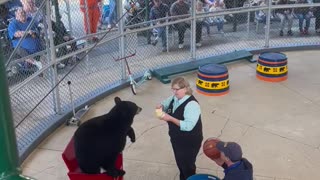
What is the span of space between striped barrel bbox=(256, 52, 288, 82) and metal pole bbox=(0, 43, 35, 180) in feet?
26.4

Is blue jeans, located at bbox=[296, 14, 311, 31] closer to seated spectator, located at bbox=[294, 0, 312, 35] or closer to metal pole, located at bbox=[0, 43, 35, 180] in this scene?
seated spectator, located at bbox=[294, 0, 312, 35]

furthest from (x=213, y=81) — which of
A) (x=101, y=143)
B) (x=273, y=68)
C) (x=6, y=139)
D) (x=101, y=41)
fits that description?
(x=6, y=139)

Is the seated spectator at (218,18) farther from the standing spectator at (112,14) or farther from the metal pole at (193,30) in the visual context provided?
the standing spectator at (112,14)

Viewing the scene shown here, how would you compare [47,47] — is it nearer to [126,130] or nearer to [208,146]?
[126,130]

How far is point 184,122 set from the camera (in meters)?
4.41

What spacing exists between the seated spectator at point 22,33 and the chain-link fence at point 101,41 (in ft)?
0.06

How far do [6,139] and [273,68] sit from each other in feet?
26.5

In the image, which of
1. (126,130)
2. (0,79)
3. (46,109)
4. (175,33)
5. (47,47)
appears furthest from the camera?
(175,33)

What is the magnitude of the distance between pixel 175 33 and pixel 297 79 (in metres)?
3.14

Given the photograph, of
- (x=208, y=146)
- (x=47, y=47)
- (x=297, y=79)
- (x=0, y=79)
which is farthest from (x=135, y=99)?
(x=0, y=79)

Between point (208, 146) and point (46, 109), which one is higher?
point (208, 146)

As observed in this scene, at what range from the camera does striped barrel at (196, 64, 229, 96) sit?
26.2ft

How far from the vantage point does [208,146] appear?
387 centimetres

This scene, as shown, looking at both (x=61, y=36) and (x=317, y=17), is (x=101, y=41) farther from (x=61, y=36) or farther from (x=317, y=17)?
(x=317, y=17)
